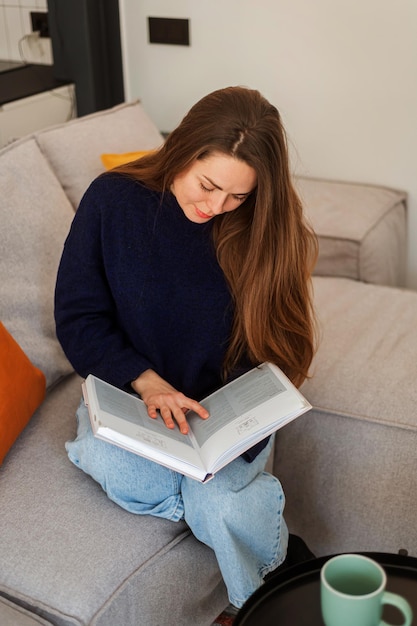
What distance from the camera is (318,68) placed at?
2541 mm

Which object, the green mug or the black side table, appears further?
the black side table

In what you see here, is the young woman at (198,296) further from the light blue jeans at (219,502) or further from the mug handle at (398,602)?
the mug handle at (398,602)

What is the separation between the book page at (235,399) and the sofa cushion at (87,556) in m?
0.18

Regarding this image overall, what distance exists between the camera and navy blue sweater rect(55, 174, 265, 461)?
4.67 feet

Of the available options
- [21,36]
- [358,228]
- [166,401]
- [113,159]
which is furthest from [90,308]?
[21,36]

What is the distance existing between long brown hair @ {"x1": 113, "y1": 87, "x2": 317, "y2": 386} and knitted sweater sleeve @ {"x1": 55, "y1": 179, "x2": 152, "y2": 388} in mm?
119

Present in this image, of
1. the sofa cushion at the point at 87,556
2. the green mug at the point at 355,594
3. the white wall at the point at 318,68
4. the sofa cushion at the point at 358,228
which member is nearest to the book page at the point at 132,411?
the sofa cushion at the point at 87,556

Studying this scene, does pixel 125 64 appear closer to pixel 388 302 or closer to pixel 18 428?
pixel 388 302

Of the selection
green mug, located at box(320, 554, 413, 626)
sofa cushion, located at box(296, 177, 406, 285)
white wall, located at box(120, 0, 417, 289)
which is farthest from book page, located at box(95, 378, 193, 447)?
white wall, located at box(120, 0, 417, 289)

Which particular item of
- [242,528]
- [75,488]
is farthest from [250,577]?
[75,488]

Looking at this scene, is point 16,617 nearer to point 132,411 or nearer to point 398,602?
point 132,411

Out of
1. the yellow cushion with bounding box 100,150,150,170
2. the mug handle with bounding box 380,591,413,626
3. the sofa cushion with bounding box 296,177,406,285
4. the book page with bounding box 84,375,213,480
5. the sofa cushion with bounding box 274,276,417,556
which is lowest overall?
the sofa cushion with bounding box 274,276,417,556

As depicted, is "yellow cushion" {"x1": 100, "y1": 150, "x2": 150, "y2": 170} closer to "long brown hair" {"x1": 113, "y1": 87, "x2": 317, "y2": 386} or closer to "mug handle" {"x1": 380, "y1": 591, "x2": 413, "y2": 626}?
"long brown hair" {"x1": 113, "y1": 87, "x2": 317, "y2": 386}

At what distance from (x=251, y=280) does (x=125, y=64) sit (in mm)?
1670
